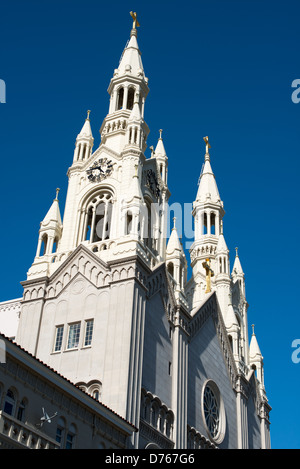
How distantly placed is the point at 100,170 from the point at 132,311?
14234 millimetres

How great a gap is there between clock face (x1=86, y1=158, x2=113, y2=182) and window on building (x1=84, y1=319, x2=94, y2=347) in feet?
40.9

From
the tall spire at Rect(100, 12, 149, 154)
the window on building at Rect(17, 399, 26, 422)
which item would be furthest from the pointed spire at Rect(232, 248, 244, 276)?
the window on building at Rect(17, 399, 26, 422)

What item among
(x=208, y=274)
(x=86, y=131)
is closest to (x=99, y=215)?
(x=86, y=131)

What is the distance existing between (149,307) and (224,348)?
14897 mm

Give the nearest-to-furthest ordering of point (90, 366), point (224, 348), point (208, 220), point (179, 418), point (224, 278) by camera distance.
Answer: point (90, 366)
point (179, 418)
point (224, 348)
point (224, 278)
point (208, 220)

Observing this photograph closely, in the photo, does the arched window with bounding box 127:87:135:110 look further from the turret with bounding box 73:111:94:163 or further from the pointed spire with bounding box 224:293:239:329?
the pointed spire with bounding box 224:293:239:329

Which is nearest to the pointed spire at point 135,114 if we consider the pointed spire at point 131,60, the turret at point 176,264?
the pointed spire at point 131,60

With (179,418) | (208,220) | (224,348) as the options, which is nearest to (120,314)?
(179,418)

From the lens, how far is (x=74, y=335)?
39469 mm

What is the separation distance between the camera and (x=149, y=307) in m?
40.3

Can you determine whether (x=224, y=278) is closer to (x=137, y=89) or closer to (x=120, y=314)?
(x=137, y=89)

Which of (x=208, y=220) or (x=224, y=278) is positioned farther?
(x=208, y=220)
